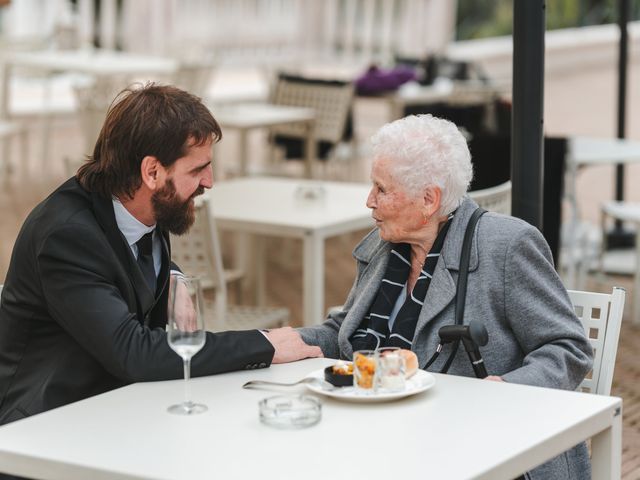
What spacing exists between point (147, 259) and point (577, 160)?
4.08 metres

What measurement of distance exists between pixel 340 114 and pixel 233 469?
6917 mm

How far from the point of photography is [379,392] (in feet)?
7.99

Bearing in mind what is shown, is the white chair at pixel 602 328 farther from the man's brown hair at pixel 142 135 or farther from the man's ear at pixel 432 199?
the man's brown hair at pixel 142 135

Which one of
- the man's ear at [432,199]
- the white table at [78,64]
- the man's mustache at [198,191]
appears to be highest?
the white table at [78,64]

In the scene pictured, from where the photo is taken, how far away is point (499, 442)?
2.21m

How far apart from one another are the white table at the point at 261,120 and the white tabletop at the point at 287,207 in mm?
2056

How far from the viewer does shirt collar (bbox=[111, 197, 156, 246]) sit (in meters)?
2.79

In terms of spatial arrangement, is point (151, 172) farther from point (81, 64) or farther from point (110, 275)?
point (81, 64)

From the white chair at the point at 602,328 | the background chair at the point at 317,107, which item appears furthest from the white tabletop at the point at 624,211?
the white chair at the point at 602,328

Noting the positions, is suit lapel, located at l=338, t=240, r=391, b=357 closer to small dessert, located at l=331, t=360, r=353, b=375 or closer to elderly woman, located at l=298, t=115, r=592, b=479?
elderly woman, located at l=298, t=115, r=592, b=479

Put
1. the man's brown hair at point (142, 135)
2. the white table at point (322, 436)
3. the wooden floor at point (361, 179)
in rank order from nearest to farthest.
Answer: the white table at point (322, 436), the man's brown hair at point (142, 135), the wooden floor at point (361, 179)

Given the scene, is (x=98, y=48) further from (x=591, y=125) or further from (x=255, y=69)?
(x=591, y=125)

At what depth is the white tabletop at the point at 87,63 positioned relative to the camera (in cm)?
954

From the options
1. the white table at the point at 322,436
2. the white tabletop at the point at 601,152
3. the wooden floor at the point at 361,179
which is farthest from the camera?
the white tabletop at the point at 601,152
